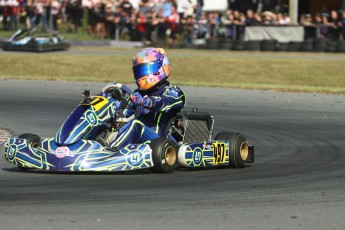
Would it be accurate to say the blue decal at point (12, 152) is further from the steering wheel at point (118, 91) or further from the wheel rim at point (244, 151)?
the wheel rim at point (244, 151)

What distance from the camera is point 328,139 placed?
453 inches

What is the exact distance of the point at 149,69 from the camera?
9023 millimetres

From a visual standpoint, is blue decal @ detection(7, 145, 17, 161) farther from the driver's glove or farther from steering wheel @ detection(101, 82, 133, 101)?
the driver's glove

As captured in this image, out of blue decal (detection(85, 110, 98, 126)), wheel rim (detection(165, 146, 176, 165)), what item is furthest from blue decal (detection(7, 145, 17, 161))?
wheel rim (detection(165, 146, 176, 165))

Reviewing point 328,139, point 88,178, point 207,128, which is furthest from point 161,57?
point 328,139

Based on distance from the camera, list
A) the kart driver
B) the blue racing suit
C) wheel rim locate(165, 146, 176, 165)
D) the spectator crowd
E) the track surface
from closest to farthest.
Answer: the track surface
wheel rim locate(165, 146, 176, 165)
the blue racing suit
the kart driver
the spectator crowd

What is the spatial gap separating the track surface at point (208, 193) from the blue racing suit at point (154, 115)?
0.43 meters

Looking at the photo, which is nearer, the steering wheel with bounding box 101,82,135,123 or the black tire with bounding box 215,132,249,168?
the black tire with bounding box 215,132,249,168

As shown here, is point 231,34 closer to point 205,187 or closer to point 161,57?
point 161,57

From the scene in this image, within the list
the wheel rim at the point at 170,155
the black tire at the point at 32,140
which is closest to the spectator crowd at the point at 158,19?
the wheel rim at the point at 170,155

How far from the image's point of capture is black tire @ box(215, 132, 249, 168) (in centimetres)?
896

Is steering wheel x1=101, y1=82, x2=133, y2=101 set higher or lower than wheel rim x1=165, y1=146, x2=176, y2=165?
higher

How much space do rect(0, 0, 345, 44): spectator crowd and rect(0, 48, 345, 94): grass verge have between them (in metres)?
2.74

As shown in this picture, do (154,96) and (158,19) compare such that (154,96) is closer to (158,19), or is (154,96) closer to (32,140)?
(32,140)
